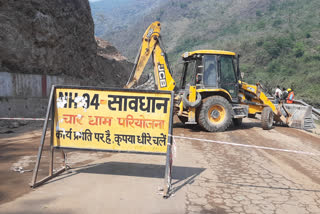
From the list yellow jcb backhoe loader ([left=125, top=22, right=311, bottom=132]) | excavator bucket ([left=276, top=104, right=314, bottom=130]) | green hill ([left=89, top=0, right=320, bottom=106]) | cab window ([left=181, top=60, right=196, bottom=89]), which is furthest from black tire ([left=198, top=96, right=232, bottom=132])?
green hill ([left=89, top=0, right=320, bottom=106])

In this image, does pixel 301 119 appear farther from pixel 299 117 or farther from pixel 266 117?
pixel 266 117

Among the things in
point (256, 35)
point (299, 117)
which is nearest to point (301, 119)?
point (299, 117)

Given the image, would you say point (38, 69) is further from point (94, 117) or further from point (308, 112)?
point (308, 112)

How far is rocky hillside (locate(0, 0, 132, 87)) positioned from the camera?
44.8 feet

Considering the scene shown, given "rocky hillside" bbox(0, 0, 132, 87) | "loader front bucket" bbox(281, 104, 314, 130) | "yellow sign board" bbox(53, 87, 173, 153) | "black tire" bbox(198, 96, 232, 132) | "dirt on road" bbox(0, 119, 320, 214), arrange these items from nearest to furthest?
1. "dirt on road" bbox(0, 119, 320, 214)
2. "yellow sign board" bbox(53, 87, 173, 153)
3. "black tire" bbox(198, 96, 232, 132)
4. "loader front bucket" bbox(281, 104, 314, 130)
5. "rocky hillside" bbox(0, 0, 132, 87)

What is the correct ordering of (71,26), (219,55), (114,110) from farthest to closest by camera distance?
(71,26), (219,55), (114,110)

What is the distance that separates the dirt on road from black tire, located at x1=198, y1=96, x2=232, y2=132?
8.19 feet

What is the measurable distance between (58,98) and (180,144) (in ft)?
14.4

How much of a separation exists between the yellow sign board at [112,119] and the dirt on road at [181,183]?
620mm

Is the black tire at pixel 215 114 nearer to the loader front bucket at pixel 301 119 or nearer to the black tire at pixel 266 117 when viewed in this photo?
the black tire at pixel 266 117

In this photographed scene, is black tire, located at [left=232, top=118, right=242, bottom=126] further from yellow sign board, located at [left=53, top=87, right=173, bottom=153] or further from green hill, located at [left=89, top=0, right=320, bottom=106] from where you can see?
green hill, located at [left=89, top=0, right=320, bottom=106]

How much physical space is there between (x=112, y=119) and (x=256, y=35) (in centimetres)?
6750

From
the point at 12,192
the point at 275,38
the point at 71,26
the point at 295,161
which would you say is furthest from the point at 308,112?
the point at 275,38

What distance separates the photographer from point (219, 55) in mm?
10766
